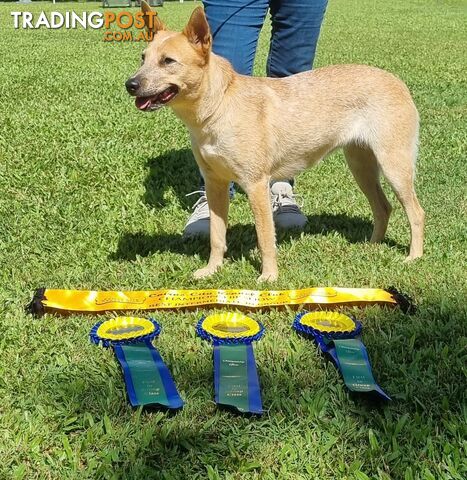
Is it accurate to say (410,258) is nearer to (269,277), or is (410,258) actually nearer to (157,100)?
(269,277)

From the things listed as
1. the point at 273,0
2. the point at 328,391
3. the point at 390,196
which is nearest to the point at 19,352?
the point at 328,391

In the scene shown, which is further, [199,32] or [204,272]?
[204,272]

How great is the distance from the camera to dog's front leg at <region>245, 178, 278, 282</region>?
3.23 metres

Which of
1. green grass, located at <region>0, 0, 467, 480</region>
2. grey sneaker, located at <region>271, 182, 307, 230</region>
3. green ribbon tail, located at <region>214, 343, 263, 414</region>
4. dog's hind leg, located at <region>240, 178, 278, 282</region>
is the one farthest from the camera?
grey sneaker, located at <region>271, 182, 307, 230</region>

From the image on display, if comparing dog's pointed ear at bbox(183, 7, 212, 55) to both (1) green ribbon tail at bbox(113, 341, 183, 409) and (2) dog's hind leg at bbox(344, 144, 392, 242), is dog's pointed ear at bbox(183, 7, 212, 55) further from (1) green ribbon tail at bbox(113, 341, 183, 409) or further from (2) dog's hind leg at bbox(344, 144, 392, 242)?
(1) green ribbon tail at bbox(113, 341, 183, 409)

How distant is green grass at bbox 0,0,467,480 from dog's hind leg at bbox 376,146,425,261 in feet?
0.37

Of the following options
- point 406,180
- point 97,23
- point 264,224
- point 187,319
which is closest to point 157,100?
point 264,224

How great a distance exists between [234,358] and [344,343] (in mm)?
444

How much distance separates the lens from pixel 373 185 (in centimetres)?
383

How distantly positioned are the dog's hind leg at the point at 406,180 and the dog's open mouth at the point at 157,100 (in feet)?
3.82

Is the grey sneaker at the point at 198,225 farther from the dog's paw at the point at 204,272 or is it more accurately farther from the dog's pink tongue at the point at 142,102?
the dog's pink tongue at the point at 142,102

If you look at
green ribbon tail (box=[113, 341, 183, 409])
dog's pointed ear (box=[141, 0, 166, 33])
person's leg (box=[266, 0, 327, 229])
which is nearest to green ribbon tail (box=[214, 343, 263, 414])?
green ribbon tail (box=[113, 341, 183, 409])

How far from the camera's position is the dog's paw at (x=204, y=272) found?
3429 mm

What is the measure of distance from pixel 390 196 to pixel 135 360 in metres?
2.70
